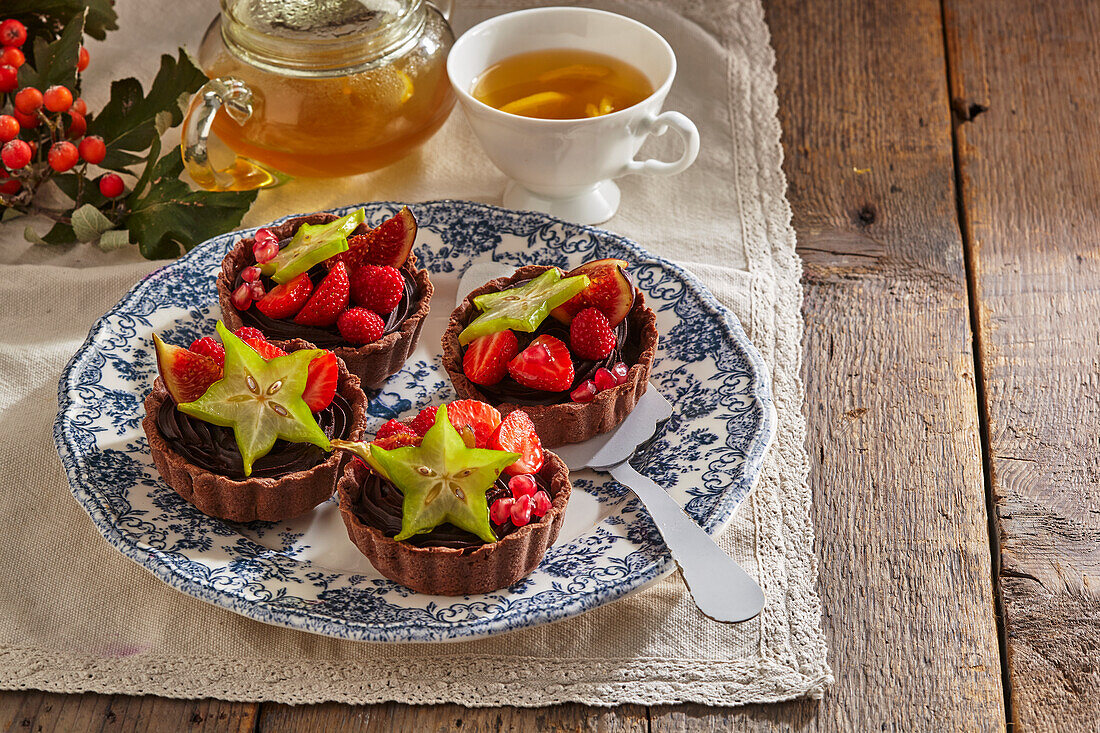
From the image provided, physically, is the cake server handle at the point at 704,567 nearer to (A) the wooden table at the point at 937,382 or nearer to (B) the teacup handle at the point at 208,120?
(A) the wooden table at the point at 937,382

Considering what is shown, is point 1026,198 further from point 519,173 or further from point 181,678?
point 181,678

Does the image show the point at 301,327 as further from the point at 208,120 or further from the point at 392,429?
the point at 208,120

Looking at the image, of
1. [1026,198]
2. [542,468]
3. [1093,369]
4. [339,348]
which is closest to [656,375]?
[542,468]

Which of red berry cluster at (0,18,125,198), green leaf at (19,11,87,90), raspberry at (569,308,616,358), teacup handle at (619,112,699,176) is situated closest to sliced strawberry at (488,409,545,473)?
raspberry at (569,308,616,358)

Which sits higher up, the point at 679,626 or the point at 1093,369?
the point at 679,626

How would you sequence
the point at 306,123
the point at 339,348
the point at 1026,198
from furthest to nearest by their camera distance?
the point at 1026,198
the point at 306,123
the point at 339,348

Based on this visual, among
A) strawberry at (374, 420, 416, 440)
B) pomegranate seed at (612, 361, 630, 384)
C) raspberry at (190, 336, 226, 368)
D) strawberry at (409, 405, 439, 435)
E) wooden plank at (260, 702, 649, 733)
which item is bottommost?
wooden plank at (260, 702, 649, 733)

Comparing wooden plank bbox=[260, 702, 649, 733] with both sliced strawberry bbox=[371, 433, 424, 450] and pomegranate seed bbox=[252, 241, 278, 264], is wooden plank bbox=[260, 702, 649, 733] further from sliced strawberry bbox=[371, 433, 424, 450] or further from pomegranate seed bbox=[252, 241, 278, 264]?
pomegranate seed bbox=[252, 241, 278, 264]
